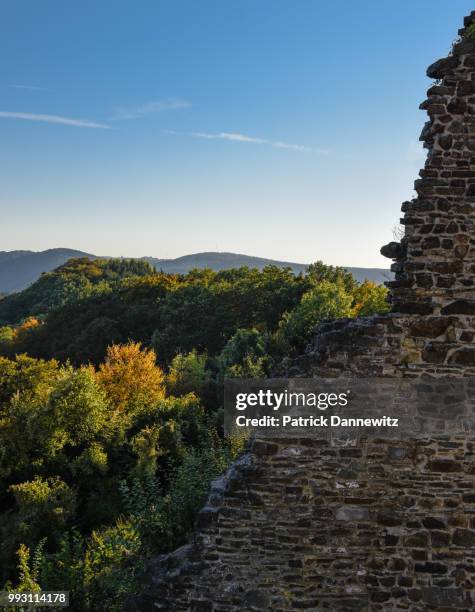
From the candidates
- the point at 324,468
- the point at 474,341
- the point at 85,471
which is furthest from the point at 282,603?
the point at 85,471

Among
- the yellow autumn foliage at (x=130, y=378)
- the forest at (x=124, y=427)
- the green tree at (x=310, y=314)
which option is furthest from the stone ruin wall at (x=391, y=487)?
the green tree at (x=310, y=314)

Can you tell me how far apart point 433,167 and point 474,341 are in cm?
188

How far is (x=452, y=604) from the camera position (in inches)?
223

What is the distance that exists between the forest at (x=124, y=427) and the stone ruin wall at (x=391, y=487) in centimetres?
148

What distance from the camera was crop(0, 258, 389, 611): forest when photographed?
9.08 meters

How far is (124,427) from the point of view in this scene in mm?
19547

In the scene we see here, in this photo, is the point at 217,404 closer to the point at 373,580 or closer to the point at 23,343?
the point at 373,580

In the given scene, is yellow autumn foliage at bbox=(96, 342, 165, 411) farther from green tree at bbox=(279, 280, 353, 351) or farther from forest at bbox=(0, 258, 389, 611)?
green tree at bbox=(279, 280, 353, 351)

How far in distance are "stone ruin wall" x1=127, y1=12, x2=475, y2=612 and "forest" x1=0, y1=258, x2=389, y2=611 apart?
58.2 inches

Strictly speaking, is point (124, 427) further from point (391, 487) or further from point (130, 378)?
point (391, 487)

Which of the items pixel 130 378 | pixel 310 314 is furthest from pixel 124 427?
pixel 310 314
